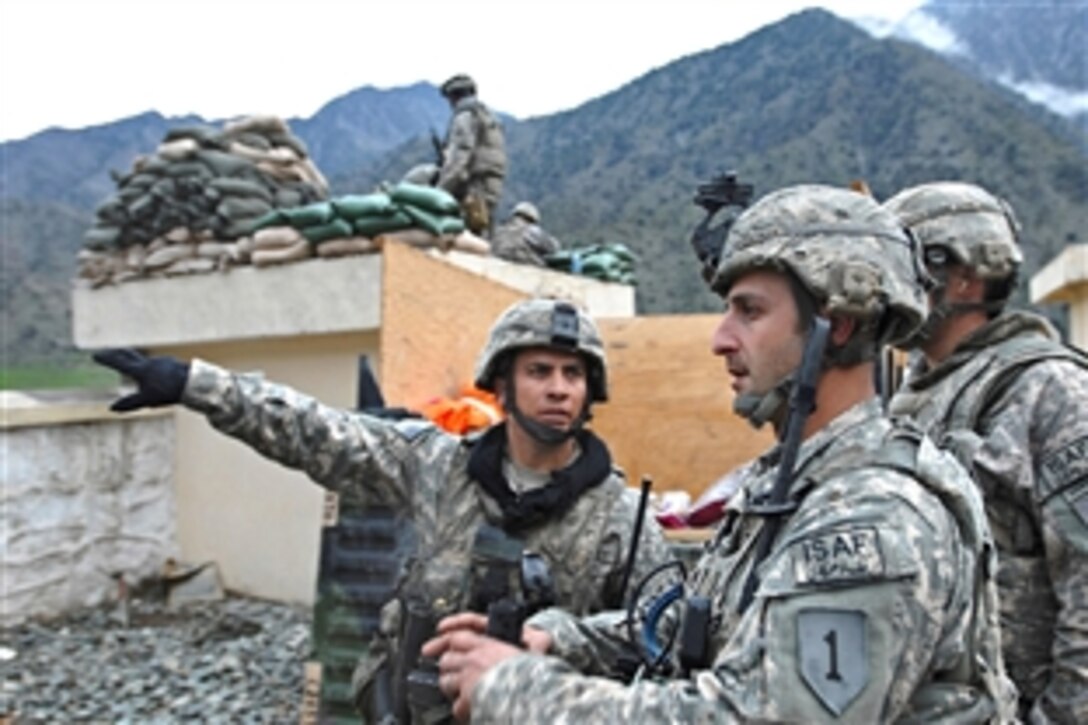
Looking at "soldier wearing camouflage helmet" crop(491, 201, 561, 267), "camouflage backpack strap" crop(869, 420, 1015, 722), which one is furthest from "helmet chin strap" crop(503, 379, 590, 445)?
"soldier wearing camouflage helmet" crop(491, 201, 561, 267)

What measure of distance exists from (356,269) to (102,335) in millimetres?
3124

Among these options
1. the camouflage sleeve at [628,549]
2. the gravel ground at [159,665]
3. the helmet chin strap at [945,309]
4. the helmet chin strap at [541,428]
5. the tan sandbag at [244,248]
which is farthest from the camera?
the tan sandbag at [244,248]

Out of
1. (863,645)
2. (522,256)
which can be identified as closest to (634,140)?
(522,256)

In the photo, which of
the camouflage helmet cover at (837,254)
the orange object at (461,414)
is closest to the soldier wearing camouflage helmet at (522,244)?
the orange object at (461,414)

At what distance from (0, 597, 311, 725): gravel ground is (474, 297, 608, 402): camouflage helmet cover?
9.55 feet

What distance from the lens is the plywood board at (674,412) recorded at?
18.1 ft

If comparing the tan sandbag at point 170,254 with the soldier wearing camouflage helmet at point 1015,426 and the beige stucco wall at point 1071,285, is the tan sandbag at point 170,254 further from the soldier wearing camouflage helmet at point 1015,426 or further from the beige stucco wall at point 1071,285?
the soldier wearing camouflage helmet at point 1015,426

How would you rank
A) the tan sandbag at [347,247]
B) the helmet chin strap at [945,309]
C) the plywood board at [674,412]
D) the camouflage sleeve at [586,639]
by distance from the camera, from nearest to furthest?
the camouflage sleeve at [586,639]
the helmet chin strap at [945,309]
the plywood board at [674,412]
the tan sandbag at [347,247]

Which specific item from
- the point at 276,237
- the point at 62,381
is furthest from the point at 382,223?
the point at 62,381

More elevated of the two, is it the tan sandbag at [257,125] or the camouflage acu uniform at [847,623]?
the tan sandbag at [257,125]

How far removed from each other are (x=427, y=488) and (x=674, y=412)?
2.89 metres

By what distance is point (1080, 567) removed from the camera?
216 cm

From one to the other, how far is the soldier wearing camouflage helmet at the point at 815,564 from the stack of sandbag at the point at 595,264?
8193 millimetres

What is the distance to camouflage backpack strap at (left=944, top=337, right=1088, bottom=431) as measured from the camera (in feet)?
7.74
